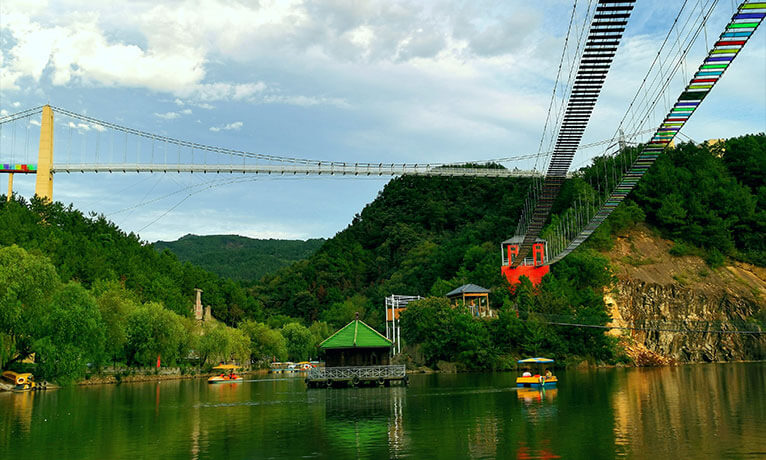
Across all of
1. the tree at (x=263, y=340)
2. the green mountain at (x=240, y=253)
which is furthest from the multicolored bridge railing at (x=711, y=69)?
the green mountain at (x=240, y=253)

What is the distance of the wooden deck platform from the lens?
139 feet

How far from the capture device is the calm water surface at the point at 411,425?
15.3 meters

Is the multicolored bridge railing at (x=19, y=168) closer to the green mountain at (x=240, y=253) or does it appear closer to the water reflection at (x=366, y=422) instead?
the water reflection at (x=366, y=422)

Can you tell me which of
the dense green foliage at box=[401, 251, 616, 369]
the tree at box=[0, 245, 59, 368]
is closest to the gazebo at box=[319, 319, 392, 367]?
the dense green foliage at box=[401, 251, 616, 369]

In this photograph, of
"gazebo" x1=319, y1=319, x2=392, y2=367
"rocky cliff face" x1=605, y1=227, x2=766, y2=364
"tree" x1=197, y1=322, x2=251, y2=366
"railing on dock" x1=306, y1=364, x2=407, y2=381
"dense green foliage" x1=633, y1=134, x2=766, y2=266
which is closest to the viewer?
"railing on dock" x1=306, y1=364, x2=407, y2=381

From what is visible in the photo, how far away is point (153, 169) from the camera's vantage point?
68812mm

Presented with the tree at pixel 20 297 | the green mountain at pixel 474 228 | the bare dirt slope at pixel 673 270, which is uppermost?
the green mountain at pixel 474 228

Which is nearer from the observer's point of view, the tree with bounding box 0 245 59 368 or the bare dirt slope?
the tree with bounding box 0 245 59 368

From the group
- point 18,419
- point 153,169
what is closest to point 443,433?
point 18,419

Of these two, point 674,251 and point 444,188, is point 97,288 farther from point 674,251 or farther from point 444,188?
point 444,188

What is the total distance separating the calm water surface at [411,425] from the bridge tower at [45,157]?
138 feet

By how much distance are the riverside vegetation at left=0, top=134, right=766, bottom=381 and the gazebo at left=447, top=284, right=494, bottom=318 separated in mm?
1663

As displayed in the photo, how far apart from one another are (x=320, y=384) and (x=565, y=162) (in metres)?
21.4

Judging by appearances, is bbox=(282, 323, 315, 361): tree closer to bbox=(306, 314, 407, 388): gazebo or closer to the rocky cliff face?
the rocky cliff face
